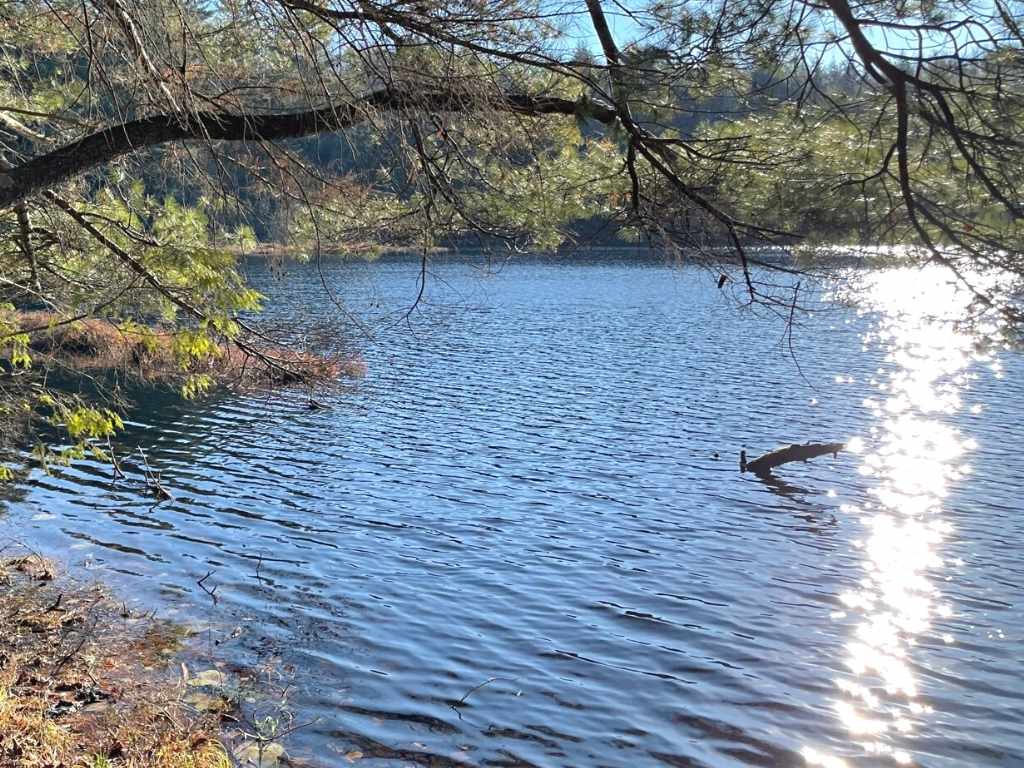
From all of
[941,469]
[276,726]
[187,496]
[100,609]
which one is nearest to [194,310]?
[276,726]

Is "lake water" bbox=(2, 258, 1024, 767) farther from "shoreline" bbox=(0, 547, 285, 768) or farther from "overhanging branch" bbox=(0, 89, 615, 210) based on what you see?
"overhanging branch" bbox=(0, 89, 615, 210)

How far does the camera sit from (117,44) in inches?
192

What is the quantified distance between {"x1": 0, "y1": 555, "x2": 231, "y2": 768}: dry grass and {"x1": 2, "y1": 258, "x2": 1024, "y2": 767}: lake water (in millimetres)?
716

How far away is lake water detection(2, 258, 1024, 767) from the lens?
768 centimetres

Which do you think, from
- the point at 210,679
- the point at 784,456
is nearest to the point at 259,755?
the point at 210,679

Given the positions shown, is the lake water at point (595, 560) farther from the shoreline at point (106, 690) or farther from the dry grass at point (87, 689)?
the dry grass at point (87, 689)

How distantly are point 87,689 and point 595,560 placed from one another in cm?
643

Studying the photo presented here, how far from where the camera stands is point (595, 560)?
11.7 meters

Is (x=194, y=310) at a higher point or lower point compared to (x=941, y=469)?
higher

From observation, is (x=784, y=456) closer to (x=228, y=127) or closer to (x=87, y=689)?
(x=87, y=689)

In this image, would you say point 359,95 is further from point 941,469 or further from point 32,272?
point 941,469

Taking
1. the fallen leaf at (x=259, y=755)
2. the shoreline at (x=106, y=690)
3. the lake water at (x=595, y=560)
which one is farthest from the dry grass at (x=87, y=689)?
the lake water at (x=595, y=560)

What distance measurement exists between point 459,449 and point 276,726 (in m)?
Answer: 10.7

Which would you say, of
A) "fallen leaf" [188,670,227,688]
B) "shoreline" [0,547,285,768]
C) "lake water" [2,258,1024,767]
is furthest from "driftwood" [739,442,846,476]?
"fallen leaf" [188,670,227,688]
